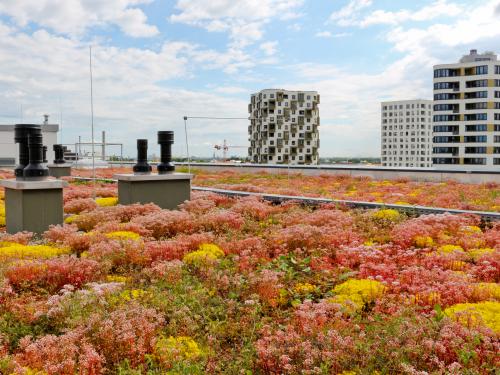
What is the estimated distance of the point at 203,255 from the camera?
8797 mm

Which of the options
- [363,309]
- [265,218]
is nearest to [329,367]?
[363,309]

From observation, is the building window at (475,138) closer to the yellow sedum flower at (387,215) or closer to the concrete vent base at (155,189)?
the yellow sedum flower at (387,215)

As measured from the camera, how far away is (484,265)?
8.27 metres

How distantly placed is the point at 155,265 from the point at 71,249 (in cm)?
226

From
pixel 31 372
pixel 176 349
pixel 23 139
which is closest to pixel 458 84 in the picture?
pixel 23 139

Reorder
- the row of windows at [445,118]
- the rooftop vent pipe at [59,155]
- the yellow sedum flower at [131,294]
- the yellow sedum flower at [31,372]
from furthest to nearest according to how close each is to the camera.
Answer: the row of windows at [445,118]
the rooftop vent pipe at [59,155]
the yellow sedum flower at [131,294]
the yellow sedum flower at [31,372]

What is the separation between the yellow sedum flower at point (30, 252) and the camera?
8609 millimetres

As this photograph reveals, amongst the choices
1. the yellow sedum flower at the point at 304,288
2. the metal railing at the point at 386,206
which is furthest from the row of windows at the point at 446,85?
the yellow sedum flower at the point at 304,288

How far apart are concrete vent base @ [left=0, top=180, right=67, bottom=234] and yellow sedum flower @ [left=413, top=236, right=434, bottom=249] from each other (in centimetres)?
891

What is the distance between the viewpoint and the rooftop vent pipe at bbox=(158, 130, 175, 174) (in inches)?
591

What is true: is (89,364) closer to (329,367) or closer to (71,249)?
(329,367)

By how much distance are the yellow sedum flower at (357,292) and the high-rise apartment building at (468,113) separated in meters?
92.5

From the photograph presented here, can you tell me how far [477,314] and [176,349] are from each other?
12.6 feet

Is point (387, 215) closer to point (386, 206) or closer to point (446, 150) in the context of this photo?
point (386, 206)
